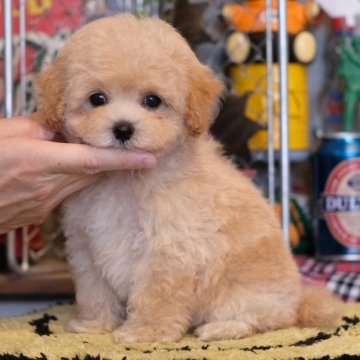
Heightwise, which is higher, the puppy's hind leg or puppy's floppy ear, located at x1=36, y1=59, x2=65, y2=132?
puppy's floppy ear, located at x1=36, y1=59, x2=65, y2=132

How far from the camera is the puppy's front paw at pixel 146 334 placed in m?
1.73

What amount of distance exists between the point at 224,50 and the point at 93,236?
1.07m

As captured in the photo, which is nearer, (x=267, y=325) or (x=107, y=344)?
(x=107, y=344)

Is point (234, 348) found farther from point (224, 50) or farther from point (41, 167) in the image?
point (224, 50)

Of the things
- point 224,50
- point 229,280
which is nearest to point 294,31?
point 224,50

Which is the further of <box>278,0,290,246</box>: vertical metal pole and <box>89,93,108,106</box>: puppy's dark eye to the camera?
<box>278,0,290,246</box>: vertical metal pole

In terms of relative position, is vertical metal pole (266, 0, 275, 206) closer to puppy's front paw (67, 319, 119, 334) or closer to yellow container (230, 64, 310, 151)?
yellow container (230, 64, 310, 151)

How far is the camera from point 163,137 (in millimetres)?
1635

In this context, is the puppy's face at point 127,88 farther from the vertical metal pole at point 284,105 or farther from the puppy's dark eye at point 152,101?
the vertical metal pole at point 284,105

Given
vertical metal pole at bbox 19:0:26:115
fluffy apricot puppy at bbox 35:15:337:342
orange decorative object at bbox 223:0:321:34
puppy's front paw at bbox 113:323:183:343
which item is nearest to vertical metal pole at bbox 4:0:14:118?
vertical metal pole at bbox 19:0:26:115

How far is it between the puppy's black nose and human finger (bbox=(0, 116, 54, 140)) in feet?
0.90

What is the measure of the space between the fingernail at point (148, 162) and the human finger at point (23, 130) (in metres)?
0.29

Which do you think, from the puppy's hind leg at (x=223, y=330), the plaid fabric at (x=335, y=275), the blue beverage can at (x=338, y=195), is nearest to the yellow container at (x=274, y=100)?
the blue beverage can at (x=338, y=195)

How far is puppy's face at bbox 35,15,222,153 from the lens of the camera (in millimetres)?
1614
